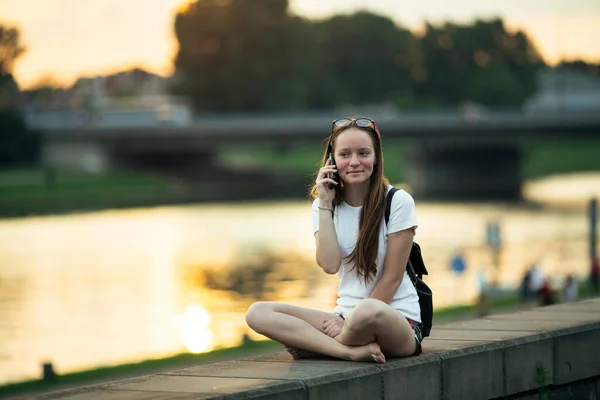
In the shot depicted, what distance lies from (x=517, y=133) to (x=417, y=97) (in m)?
53.0

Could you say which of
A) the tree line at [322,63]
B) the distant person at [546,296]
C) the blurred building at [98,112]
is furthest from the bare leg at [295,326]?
the tree line at [322,63]

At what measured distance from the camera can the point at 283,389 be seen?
5637 millimetres

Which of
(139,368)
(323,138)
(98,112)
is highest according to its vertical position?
(98,112)

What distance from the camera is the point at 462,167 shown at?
87062mm

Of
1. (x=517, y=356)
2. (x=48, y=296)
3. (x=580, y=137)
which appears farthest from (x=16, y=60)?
(x=517, y=356)

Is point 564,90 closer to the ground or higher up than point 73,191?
higher up

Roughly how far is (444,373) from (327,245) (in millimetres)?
847

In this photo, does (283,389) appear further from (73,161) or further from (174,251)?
(73,161)

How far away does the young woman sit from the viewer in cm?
646

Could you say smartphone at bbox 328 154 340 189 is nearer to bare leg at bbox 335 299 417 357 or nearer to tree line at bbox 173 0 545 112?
bare leg at bbox 335 299 417 357

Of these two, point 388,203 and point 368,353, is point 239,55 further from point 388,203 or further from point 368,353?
Result: point 368,353

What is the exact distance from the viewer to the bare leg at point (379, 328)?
6230 mm

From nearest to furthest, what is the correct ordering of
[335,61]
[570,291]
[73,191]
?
[570,291] → [73,191] → [335,61]

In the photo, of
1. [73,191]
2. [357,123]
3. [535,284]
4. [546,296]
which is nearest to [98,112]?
[73,191]
